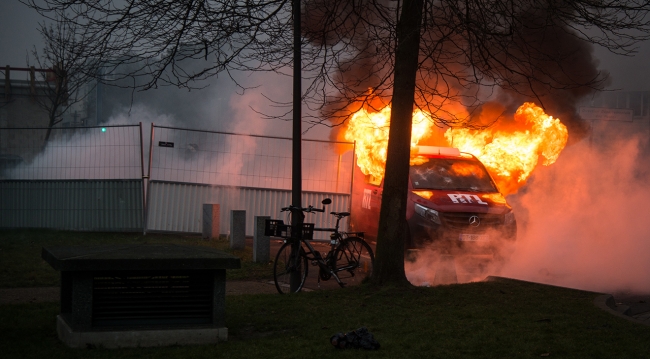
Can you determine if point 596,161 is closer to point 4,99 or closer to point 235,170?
point 235,170

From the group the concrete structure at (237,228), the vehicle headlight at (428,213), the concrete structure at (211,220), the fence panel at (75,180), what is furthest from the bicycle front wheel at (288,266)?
the fence panel at (75,180)

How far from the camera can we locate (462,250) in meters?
12.6

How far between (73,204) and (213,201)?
3.04 metres

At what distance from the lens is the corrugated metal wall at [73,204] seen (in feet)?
51.2

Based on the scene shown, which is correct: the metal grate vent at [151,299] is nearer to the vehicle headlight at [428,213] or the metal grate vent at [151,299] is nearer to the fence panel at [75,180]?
the vehicle headlight at [428,213]

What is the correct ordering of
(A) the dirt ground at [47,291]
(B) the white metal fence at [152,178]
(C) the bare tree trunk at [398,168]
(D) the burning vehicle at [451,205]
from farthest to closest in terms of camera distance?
(B) the white metal fence at [152,178] → (D) the burning vehicle at [451,205] → (C) the bare tree trunk at [398,168] → (A) the dirt ground at [47,291]

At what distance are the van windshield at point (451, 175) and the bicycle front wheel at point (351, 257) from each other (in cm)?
315

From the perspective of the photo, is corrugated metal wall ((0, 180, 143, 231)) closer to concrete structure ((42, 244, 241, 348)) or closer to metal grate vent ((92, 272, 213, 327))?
concrete structure ((42, 244, 241, 348))

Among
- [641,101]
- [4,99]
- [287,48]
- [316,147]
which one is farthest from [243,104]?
[287,48]

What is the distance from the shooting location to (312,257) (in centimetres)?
996

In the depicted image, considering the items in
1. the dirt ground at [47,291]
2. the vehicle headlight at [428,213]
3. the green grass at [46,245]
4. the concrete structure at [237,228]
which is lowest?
the dirt ground at [47,291]

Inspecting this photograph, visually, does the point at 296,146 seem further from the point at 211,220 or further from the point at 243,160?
the point at 243,160

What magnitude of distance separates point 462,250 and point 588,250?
10.4 feet

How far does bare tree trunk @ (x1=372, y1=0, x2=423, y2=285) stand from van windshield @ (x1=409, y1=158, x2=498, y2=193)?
4.42 m
